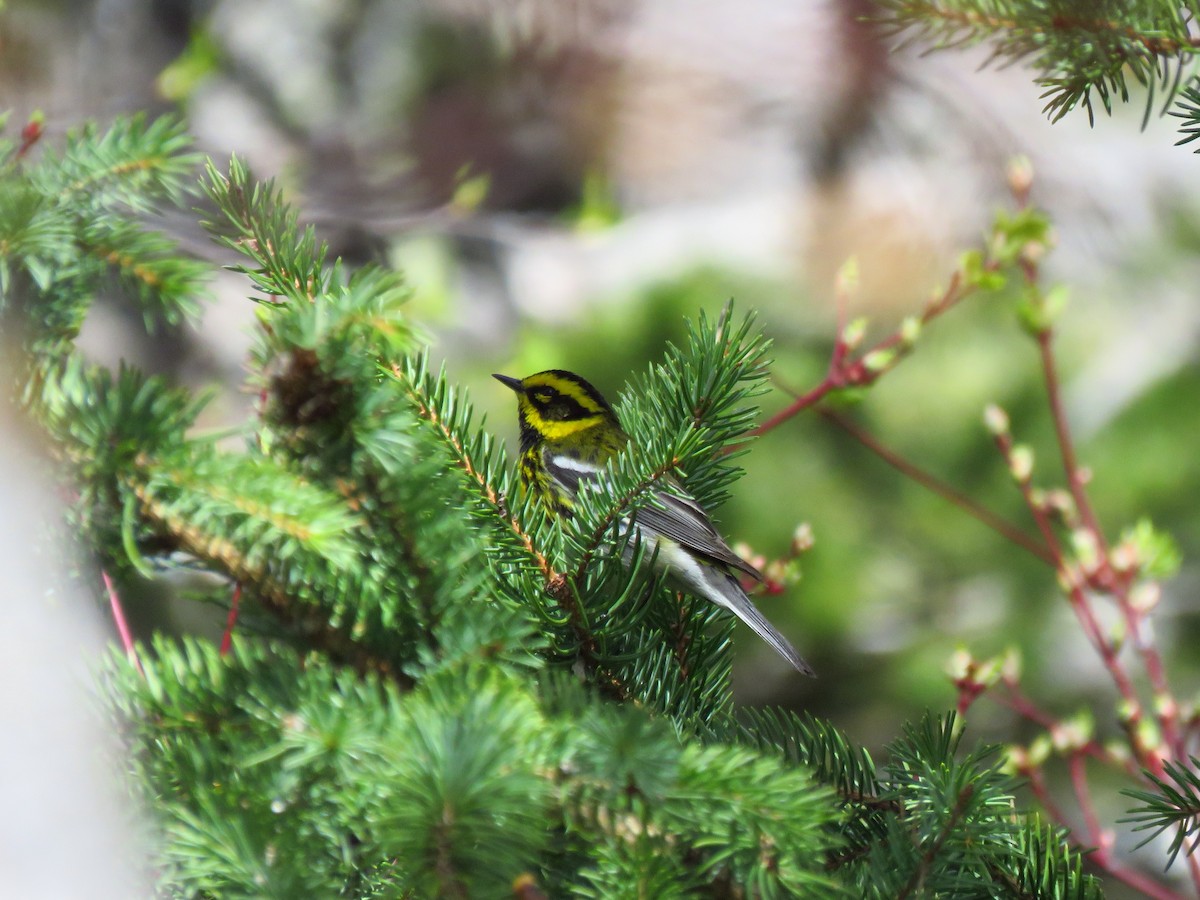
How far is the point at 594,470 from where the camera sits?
1101 millimetres

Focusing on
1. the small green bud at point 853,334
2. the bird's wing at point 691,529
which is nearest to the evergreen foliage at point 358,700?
the bird's wing at point 691,529

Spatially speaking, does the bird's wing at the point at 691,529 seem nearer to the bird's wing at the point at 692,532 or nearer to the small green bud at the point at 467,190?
the bird's wing at the point at 692,532

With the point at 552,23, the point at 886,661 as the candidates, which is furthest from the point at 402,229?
the point at 886,661

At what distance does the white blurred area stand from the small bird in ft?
1.79

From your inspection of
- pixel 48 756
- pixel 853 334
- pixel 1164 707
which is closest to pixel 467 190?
pixel 853 334

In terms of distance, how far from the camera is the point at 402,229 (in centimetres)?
232

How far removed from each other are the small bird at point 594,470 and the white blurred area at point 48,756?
1.79ft

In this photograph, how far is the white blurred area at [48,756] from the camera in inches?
18.8

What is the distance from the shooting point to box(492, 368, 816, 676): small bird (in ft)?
3.55

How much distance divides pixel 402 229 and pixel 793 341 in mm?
893

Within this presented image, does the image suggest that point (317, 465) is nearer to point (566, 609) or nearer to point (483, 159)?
point (566, 609)

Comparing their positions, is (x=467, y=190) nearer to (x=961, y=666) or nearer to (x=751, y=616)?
(x=751, y=616)

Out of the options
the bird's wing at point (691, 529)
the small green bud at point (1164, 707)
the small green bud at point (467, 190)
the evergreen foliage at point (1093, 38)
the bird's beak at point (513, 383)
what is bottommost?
the small green bud at point (1164, 707)

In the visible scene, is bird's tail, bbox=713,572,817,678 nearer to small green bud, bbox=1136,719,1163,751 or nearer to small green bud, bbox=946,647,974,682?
small green bud, bbox=946,647,974,682
